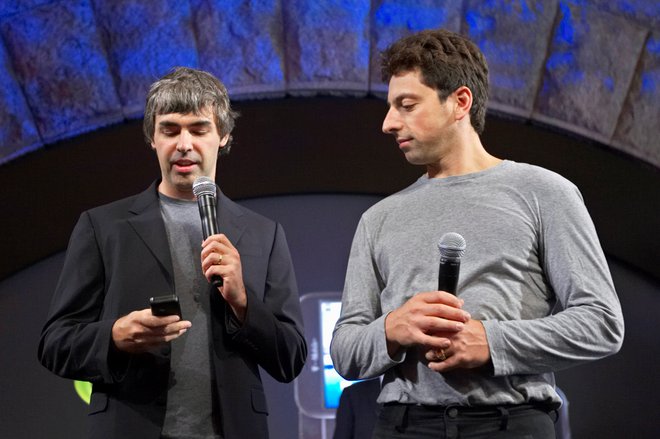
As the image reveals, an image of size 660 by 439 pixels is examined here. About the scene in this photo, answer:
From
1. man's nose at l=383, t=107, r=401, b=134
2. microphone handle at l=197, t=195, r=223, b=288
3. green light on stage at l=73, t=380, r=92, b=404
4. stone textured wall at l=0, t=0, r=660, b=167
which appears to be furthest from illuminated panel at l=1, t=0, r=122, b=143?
man's nose at l=383, t=107, r=401, b=134

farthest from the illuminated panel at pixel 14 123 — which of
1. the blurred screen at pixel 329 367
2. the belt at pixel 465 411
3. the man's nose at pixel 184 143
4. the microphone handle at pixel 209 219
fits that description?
the belt at pixel 465 411

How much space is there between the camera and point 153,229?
6.11 ft

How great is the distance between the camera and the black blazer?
1.69 m

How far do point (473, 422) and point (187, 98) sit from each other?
101cm

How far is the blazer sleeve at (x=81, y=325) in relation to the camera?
168 cm

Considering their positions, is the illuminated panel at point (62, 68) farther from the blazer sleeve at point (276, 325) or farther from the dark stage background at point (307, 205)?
the blazer sleeve at point (276, 325)

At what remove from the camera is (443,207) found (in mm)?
1656

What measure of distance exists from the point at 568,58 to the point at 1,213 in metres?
2.40

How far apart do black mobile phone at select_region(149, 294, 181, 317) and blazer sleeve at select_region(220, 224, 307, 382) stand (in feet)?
0.74

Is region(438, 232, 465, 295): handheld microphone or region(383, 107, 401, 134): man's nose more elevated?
region(383, 107, 401, 134): man's nose

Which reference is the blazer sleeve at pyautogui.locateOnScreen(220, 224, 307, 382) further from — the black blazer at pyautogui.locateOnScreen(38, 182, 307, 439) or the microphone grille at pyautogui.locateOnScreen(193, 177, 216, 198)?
the microphone grille at pyautogui.locateOnScreen(193, 177, 216, 198)

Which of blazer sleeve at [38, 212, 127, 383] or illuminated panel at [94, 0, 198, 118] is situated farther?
illuminated panel at [94, 0, 198, 118]

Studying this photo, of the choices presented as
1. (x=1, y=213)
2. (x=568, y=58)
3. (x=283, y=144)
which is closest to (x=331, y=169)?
(x=283, y=144)

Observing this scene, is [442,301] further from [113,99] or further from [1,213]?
[1,213]
